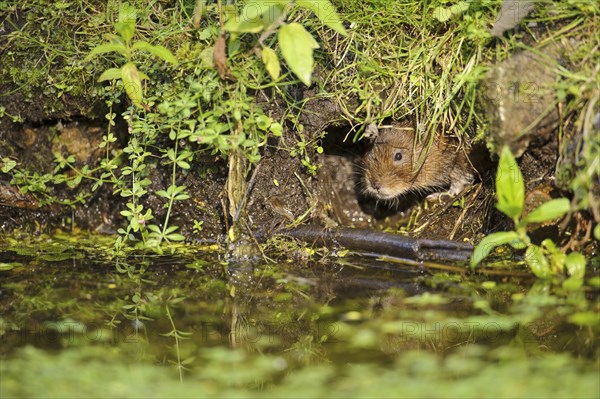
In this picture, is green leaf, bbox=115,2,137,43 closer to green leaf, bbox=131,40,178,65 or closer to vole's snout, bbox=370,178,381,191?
green leaf, bbox=131,40,178,65

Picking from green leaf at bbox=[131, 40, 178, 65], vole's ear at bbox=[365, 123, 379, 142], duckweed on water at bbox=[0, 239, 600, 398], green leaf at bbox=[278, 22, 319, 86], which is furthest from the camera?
vole's ear at bbox=[365, 123, 379, 142]

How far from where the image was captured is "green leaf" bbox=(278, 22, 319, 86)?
3670 millimetres

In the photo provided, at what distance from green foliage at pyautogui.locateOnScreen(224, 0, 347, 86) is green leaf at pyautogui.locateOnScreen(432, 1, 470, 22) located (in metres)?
0.62

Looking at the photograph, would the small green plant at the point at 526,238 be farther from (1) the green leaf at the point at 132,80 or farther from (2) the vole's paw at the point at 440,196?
(1) the green leaf at the point at 132,80

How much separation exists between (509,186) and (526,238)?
31 centimetres

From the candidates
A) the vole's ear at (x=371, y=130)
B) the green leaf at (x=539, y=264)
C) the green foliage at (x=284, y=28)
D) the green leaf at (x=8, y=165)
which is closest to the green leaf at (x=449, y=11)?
the green foliage at (x=284, y=28)

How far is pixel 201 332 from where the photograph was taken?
3.32 metres

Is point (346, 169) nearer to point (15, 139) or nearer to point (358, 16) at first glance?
point (358, 16)

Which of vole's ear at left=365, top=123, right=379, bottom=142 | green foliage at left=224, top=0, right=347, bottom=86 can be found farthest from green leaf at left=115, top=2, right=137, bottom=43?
vole's ear at left=365, top=123, right=379, bottom=142

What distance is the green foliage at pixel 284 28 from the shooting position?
3.69 metres

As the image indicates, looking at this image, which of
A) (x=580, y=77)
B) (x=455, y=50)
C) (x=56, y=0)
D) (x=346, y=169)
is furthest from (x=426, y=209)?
(x=56, y=0)

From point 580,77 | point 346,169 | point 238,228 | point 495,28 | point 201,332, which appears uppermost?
point 495,28

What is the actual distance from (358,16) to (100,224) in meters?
2.17

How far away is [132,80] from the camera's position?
416 centimetres
